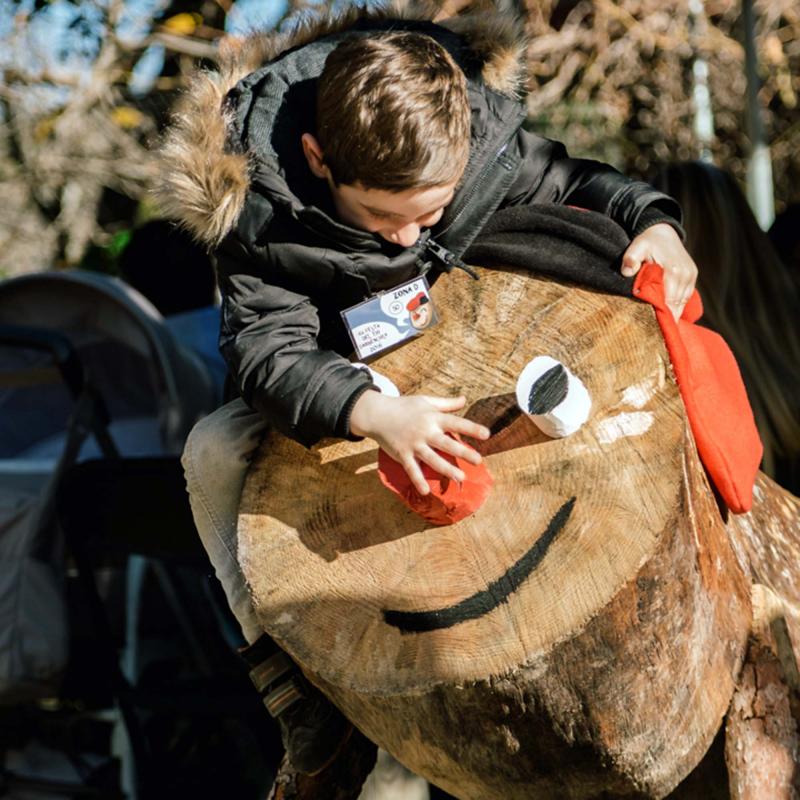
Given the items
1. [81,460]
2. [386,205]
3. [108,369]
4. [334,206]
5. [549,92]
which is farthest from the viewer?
[549,92]

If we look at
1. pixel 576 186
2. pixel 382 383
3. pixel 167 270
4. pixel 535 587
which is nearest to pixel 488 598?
pixel 535 587

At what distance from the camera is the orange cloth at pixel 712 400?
173 centimetres

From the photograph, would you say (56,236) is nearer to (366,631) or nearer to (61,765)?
(61,765)

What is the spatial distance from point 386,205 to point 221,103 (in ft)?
1.29

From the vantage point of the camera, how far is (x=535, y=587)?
1.58 m

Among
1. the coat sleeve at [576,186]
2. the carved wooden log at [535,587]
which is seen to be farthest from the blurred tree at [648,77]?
the carved wooden log at [535,587]

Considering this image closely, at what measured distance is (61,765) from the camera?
12.3 ft

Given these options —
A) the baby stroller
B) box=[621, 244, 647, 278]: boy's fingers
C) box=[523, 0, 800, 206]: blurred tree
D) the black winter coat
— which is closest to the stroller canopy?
the baby stroller

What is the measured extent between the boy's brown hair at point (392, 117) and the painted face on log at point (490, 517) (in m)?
0.29

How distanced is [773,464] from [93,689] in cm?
215

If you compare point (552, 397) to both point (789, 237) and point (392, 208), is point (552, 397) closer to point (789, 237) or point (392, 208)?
point (392, 208)

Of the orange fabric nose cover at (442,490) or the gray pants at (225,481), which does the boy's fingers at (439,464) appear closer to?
the orange fabric nose cover at (442,490)

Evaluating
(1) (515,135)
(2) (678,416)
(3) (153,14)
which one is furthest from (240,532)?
(3) (153,14)

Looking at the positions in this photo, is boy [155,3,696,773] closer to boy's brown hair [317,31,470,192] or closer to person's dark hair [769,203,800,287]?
boy's brown hair [317,31,470,192]
